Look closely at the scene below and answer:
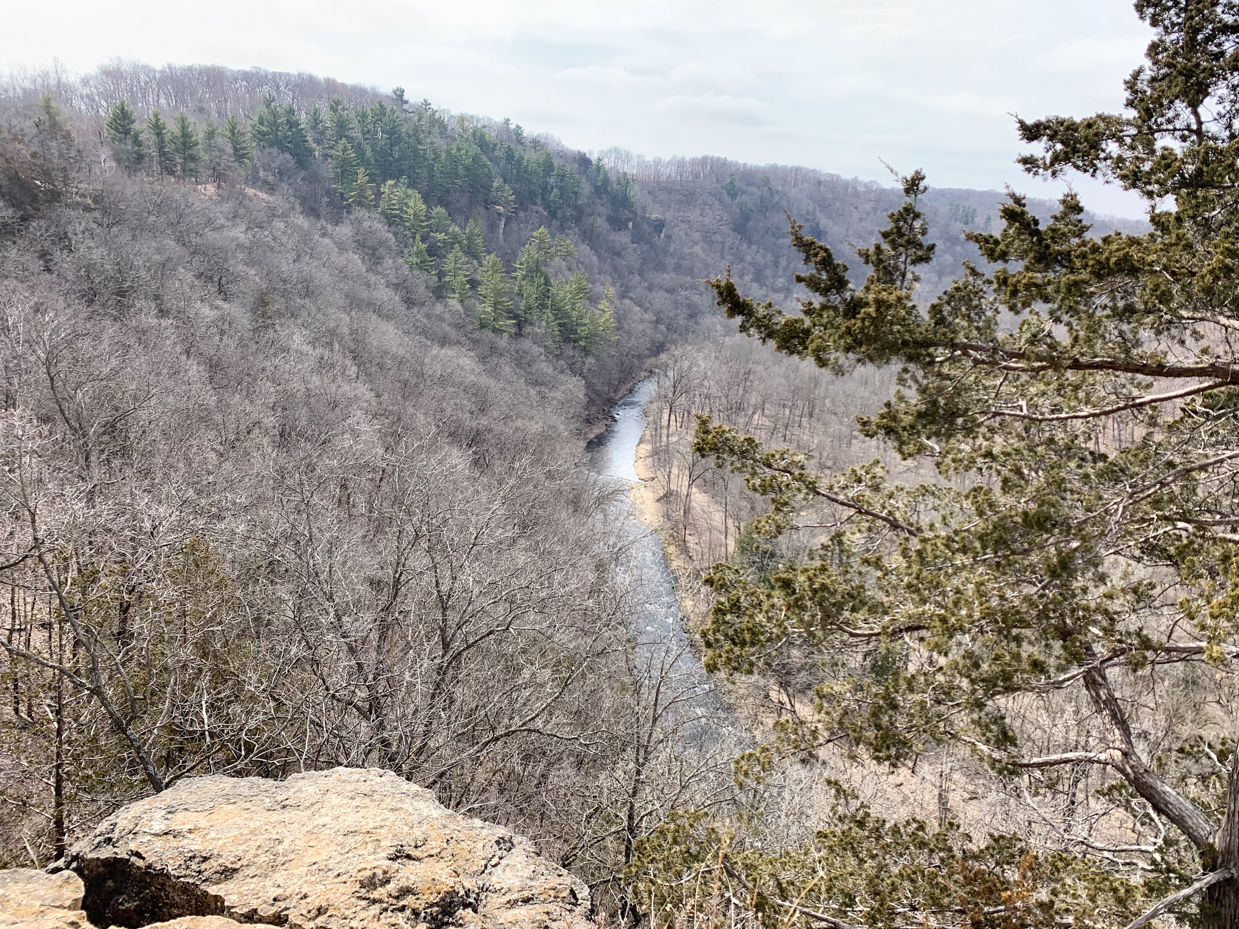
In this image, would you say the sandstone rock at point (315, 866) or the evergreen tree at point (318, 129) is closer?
the sandstone rock at point (315, 866)

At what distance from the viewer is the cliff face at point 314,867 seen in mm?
3547

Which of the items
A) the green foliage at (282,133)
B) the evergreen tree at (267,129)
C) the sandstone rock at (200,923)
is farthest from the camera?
the green foliage at (282,133)

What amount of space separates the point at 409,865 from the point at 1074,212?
24.2ft

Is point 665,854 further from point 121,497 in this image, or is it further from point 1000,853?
point 121,497

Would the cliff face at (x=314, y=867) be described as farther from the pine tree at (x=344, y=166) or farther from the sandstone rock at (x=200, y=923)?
the pine tree at (x=344, y=166)

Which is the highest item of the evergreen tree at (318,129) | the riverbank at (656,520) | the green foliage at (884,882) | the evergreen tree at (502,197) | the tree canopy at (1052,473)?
the evergreen tree at (318,129)

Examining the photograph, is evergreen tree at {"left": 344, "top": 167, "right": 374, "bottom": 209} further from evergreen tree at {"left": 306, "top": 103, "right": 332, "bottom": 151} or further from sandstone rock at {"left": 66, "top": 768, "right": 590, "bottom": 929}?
sandstone rock at {"left": 66, "top": 768, "right": 590, "bottom": 929}


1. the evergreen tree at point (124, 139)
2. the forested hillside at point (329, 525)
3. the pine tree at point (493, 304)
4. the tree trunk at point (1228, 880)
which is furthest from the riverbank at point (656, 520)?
the evergreen tree at point (124, 139)

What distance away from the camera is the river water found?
47.3 feet

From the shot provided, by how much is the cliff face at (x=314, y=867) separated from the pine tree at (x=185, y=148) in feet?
199

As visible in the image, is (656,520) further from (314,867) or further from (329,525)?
(314,867)

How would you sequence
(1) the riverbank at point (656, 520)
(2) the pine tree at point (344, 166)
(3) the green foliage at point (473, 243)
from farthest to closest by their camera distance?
(3) the green foliage at point (473, 243) < (2) the pine tree at point (344, 166) < (1) the riverbank at point (656, 520)

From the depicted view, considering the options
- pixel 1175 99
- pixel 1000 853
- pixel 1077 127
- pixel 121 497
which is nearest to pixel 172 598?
pixel 121 497

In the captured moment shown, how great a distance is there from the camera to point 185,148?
49875mm
